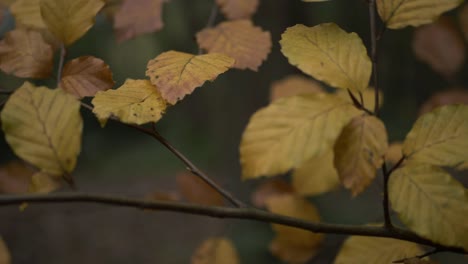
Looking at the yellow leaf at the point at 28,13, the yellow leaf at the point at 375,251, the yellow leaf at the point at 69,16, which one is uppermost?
the yellow leaf at the point at 69,16

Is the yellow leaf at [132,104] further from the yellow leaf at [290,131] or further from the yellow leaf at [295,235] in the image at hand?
the yellow leaf at [295,235]

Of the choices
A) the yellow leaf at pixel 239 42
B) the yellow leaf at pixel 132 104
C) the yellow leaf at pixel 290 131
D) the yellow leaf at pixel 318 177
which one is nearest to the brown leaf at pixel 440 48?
the yellow leaf at pixel 318 177

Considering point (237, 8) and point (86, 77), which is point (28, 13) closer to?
point (86, 77)

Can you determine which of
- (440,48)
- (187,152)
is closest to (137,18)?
(440,48)

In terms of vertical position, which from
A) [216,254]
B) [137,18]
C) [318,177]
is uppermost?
[137,18]

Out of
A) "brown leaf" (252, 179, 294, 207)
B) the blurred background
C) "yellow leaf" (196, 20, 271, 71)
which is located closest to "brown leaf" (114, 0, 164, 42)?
"yellow leaf" (196, 20, 271, 71)

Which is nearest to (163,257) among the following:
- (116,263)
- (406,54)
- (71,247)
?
(116,263)
